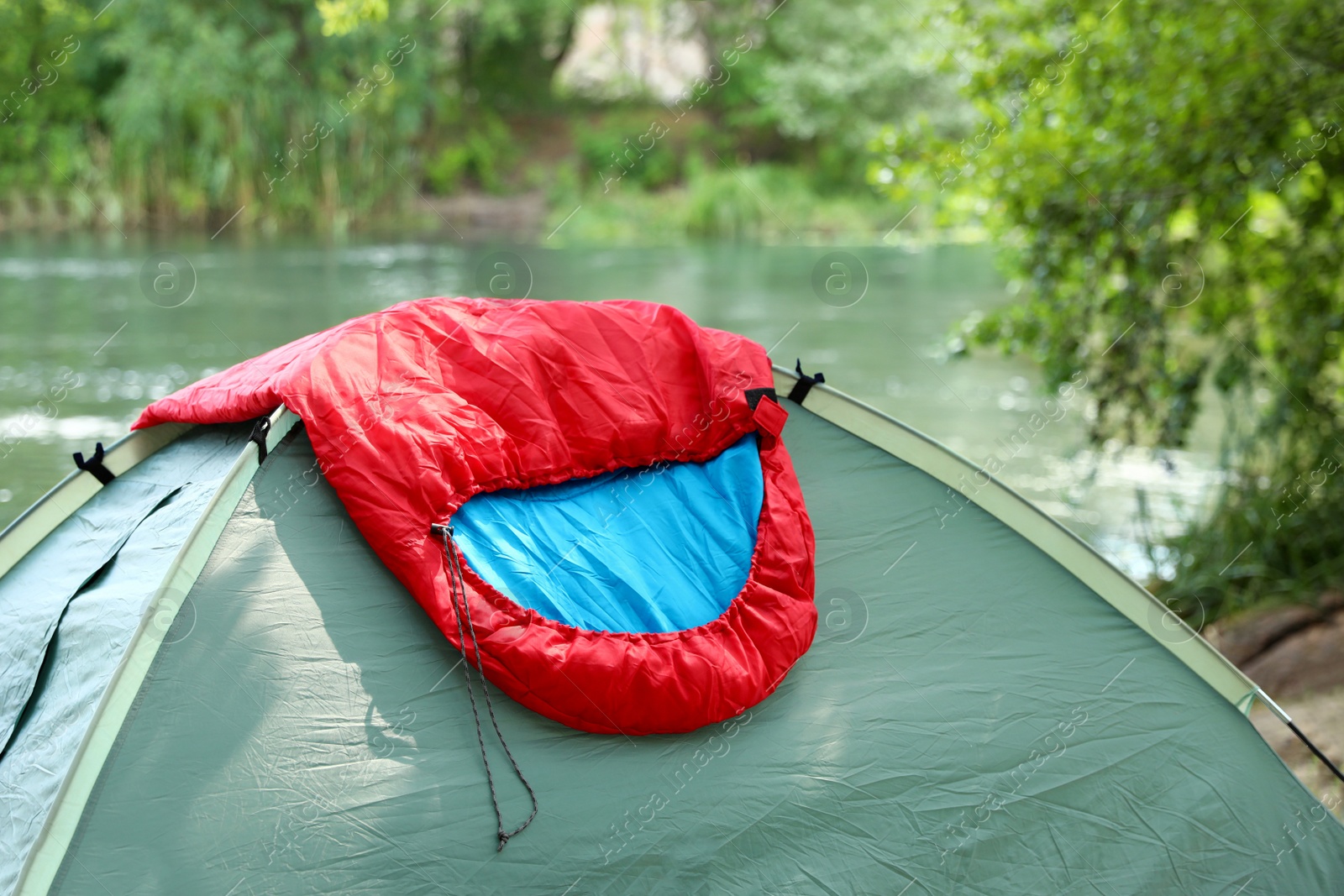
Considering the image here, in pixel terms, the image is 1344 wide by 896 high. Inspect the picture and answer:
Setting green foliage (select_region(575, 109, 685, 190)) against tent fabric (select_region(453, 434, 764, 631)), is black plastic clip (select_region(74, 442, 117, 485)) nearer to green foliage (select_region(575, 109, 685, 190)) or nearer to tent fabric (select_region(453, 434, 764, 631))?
tent fabric (select_region(453, 434, 764, 631))

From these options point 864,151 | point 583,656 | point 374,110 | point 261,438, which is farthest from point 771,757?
point 864,151

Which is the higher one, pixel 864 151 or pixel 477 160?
pixel 477 160

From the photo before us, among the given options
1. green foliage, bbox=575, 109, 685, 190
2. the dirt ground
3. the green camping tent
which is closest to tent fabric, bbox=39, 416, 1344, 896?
the green camping tent

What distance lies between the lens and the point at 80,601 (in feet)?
5.53

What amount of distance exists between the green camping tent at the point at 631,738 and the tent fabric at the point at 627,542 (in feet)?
0.52

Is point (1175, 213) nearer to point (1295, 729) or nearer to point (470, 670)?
point (1295, 729)

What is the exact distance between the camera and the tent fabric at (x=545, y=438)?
5.28 feet

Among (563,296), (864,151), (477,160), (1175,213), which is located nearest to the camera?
(1175,213)

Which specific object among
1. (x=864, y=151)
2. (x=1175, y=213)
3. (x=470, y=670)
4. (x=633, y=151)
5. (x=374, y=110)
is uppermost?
(x=374, y=110)

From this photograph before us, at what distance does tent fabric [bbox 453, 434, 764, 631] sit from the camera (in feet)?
5.57

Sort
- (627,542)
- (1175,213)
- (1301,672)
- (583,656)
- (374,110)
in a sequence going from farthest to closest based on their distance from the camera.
Result: (374,110) < (1175,213) < (1301,672) < (627,542) < (583,656)

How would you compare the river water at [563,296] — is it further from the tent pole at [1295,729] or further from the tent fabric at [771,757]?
the tent fabric at [771,757]

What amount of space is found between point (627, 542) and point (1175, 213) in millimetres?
2672

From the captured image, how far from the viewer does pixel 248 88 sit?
628 inches
